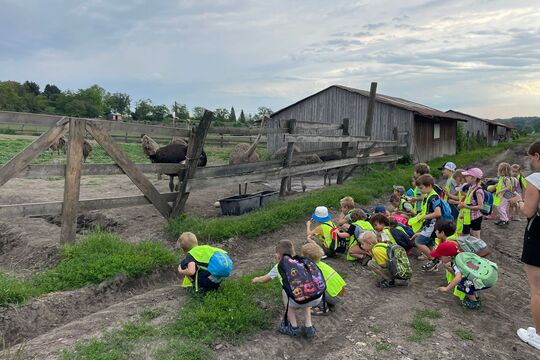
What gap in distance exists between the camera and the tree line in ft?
191

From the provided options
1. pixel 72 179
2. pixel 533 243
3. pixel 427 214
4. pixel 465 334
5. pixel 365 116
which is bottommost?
pixel 465 334

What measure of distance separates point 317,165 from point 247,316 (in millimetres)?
7557

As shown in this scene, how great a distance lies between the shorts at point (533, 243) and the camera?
381cm

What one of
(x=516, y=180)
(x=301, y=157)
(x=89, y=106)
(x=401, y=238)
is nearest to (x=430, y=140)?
(x=301, y=157)

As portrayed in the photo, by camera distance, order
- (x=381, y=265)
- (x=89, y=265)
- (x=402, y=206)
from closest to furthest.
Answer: (x=89, y=265) < (x=381, y=265) < (x=402, y=206)

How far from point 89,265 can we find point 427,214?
4564 mm

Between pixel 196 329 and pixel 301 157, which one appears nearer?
pixel 196 329

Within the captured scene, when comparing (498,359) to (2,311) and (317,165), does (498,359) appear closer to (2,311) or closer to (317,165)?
(2,311)

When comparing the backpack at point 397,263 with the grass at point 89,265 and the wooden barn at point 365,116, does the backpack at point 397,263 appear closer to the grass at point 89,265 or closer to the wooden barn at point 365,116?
the grass at point 89,265

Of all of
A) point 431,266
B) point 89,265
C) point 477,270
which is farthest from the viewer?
point 431,266

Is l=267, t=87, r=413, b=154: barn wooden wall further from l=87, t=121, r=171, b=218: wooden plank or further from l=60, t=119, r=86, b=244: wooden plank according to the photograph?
l=60, t=119, r=86, b=244: wooden plank

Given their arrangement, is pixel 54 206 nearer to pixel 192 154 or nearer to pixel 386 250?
pixel 192 154

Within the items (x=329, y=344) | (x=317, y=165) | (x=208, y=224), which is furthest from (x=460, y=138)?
(x=329, y=344)

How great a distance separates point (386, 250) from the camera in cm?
540
